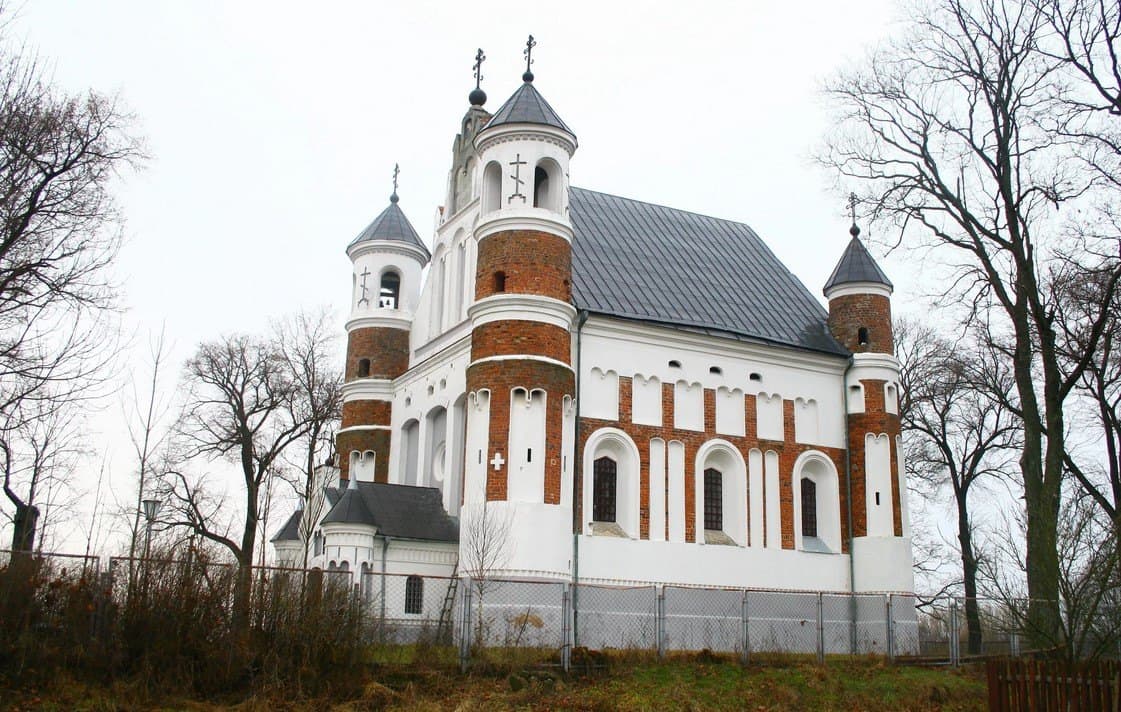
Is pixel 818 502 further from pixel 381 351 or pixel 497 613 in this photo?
pixel 381 351

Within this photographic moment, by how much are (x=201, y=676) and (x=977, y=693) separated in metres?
14.9

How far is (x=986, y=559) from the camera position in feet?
61.7

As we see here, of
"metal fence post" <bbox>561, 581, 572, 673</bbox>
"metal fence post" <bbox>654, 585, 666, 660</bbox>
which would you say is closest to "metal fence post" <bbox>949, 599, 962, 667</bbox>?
"metal fence post" <bbox>654, 585, 666, 660</bbox>

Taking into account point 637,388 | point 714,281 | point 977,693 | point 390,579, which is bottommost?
point 977,693

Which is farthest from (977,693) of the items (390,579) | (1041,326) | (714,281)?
(714,281)

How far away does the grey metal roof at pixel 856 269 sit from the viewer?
34.1 meters

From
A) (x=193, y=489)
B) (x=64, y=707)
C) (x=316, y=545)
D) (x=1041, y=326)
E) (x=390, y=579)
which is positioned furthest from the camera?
(x=193, y=489)

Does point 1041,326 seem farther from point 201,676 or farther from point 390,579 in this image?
point 201,676

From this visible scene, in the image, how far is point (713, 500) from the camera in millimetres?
30453

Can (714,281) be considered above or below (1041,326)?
above

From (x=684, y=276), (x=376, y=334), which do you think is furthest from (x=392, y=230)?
(x=684, y=276)

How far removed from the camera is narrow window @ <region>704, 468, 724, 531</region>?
30203mm

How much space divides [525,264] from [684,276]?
7950 mm

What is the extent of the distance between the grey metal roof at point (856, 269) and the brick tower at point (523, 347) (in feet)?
33.7
